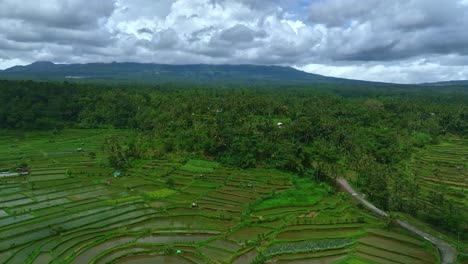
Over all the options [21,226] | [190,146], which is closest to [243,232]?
[21,226]

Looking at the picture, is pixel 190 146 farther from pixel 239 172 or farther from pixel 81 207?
pixel 81 207

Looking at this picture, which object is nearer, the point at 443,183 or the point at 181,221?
the point at 181,221

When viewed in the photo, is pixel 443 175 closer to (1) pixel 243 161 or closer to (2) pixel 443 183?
(2) pixel 443 183

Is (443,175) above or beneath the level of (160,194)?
above

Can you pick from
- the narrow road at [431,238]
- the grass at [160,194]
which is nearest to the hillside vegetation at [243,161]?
the grass at [160,194]

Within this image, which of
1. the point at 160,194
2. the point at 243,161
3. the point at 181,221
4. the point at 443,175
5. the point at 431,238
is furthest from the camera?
the point at 243,161

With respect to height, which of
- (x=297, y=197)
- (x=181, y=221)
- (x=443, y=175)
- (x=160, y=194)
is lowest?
(x=181, y=221)

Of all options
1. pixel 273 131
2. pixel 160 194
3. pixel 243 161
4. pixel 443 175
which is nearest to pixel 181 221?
pixel 160 194
